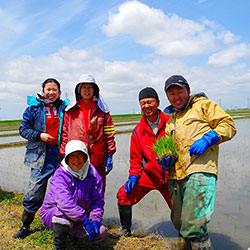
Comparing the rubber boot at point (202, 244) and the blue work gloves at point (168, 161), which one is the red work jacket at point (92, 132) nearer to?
the blue work gloves at point (168, 161)

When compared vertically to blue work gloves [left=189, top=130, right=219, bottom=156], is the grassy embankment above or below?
below

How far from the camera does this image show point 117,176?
7102 millimetres

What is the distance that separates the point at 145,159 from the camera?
140 inches

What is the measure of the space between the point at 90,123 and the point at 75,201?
3.33 feet

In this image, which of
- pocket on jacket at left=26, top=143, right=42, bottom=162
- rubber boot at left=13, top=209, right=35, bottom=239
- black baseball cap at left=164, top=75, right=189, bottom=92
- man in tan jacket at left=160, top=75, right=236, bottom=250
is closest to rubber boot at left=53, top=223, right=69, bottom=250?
rubber boot at left=13, top=209, right=35, bottom=239

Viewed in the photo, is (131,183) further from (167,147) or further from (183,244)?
(183,244)

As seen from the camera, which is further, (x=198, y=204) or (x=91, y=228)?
(x=91, y=228)

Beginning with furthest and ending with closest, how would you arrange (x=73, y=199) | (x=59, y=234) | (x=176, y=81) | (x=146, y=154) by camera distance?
(x=146, y=154) < (x=73, y=199) < (x=59, y=234) < (x=176, y=81)

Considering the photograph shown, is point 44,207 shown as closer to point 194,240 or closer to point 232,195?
point 194,240

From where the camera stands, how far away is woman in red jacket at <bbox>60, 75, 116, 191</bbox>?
3.44 meters

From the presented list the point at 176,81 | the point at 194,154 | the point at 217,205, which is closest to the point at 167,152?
the point at 194,154

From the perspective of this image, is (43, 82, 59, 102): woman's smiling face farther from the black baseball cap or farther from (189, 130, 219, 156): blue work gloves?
(189, 130, 219, 156): blue work gloves

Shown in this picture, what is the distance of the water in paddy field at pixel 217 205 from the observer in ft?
12.4

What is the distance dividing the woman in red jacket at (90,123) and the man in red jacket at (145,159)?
0.36 metres
